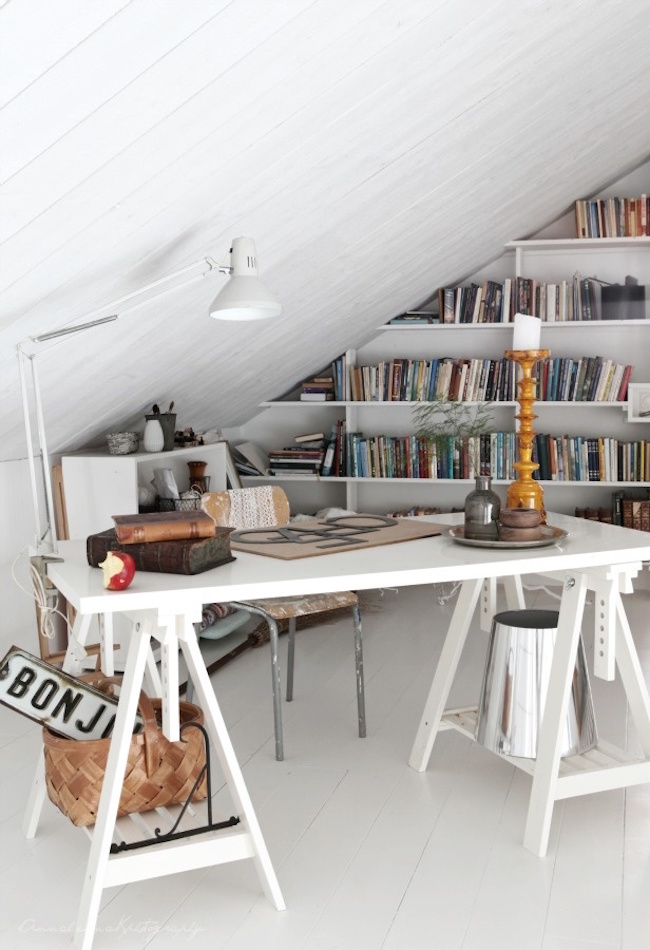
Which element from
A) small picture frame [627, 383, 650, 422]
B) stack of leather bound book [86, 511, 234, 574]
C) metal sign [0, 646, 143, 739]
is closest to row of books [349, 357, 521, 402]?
small picture frame [627, 383, 650, 422]

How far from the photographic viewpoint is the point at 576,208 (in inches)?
210

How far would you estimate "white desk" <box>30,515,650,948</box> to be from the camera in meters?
2.04

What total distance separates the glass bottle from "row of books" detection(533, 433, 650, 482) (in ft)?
9.40

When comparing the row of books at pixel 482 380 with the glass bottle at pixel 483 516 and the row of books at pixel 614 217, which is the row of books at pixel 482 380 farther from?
the glass bottle at pixel 483 516

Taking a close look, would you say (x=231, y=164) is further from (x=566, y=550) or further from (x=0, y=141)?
(x=566, y=550)

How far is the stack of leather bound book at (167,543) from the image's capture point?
2.20m

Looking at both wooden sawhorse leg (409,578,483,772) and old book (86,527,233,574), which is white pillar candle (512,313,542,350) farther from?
old book (86,527,233,574)

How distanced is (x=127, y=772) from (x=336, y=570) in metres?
0.66

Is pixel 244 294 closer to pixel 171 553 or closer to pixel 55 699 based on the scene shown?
pixel 171 553

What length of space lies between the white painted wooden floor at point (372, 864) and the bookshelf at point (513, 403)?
239cm

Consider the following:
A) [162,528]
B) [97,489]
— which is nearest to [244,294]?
[162,528]

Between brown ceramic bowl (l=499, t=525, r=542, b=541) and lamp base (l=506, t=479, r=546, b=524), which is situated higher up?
lamp base (l=506, t=479, r=546, b=524)

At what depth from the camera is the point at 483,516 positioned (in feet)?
8.24

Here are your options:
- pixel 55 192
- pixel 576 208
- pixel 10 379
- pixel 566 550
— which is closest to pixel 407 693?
pixel 566 550
